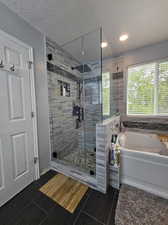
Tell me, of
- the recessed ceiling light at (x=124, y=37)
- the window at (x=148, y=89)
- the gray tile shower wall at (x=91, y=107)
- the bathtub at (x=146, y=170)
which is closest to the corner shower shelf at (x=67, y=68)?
the gray tile shower wall at (x=91, y=107)

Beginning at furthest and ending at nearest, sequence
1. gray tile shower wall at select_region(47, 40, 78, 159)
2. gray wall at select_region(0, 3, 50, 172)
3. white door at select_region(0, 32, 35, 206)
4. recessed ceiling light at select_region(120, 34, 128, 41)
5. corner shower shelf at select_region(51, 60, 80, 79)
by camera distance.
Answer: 1. corner shower shelf at select_region(51, 60, 80, 79)
2. gray tile shower wall at select_region(47, 40, 78, 159)
3. recessed ceiling light at select_region(120, 34, 128, 41)
4. gray wall at select_region(0, 3, 50, 172)
5. white door at select_region(0, 32, 35, 206)

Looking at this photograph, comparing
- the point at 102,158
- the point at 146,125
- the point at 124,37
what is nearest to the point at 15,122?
the point at 102,158

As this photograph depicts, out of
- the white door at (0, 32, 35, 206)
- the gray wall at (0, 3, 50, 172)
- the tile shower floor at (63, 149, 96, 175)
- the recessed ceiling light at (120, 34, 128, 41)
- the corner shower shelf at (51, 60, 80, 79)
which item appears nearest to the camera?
the white door at (0, 32, 35, 206)

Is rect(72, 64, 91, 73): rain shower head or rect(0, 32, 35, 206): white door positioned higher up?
rect(72, 64, 91, 73): rain shower head

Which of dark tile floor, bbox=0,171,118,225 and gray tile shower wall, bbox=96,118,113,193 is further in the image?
gray tile shower wall, bbox=96,118,113,193

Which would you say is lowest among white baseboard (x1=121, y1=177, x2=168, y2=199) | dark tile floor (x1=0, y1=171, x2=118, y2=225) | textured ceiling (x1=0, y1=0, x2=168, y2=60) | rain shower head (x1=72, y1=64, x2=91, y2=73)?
dark tile floor (x1=0, y1=171, x2=118, y2=225)

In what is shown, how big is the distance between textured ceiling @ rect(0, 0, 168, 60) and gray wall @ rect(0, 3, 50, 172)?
113mm

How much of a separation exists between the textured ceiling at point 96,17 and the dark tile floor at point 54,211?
2.34 meters

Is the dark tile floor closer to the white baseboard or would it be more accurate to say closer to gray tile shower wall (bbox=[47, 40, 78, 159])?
the white baseboard

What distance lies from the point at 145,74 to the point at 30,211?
316cm

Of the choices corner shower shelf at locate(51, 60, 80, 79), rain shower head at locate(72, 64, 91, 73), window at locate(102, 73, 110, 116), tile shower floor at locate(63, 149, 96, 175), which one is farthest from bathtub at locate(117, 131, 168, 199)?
corner shower shelf at locate(51, 60, 80, 79)

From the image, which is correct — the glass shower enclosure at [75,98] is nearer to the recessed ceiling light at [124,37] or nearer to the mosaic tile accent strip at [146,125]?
the recessed ceiling light at [124,37]

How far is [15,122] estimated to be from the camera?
144 centimetres

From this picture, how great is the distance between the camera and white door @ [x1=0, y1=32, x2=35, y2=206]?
131cm
